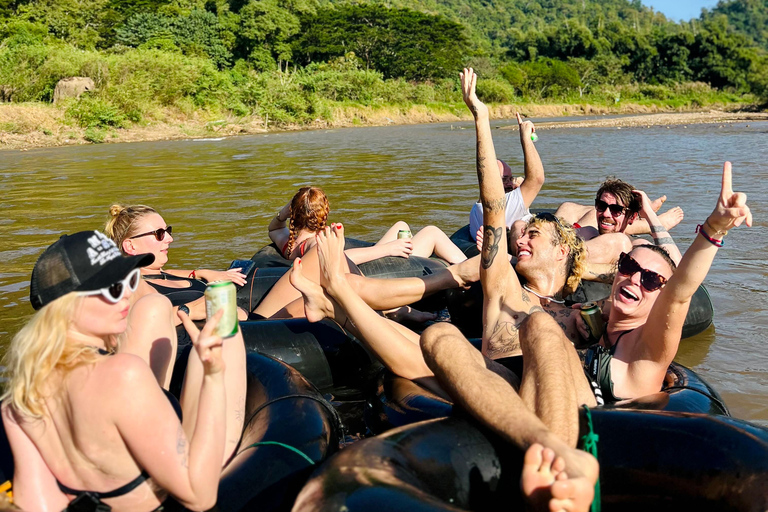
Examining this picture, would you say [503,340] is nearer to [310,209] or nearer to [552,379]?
[552,379]

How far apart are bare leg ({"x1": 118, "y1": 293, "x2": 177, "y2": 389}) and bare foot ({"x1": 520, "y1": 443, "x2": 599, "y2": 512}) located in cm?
163

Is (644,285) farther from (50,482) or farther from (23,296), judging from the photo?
(23,296)

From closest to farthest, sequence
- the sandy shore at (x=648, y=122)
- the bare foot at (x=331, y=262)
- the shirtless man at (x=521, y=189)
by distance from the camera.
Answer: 1. the bare foot at (x=331, y=262)
2. the shirtless man at (x=521, y=189)
3. the sandy shore at (x=648, y=122)

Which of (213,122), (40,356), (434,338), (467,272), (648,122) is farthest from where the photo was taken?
(648,122)

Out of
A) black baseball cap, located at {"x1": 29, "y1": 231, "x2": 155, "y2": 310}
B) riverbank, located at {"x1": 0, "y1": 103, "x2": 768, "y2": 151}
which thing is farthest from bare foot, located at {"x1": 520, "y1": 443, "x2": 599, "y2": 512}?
riverbank, located at {"x1": 0, "y1": 103, "x2": 768, "y2": 151}

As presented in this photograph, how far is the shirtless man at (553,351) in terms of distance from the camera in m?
2.27

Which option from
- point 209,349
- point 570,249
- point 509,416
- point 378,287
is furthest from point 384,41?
point 209,349

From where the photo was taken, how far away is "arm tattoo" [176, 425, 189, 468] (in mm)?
2234

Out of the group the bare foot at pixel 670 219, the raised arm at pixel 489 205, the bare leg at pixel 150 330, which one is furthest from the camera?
the bare foot at pixel 670 219

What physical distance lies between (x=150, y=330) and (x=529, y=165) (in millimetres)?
3910

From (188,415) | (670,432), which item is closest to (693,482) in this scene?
(670,432)

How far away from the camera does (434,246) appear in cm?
644

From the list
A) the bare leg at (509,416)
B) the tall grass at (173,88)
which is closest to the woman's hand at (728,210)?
the bare leg at (509,416)

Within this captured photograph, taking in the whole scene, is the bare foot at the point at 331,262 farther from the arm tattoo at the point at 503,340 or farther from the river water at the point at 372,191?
the river water at the point at 372,191
